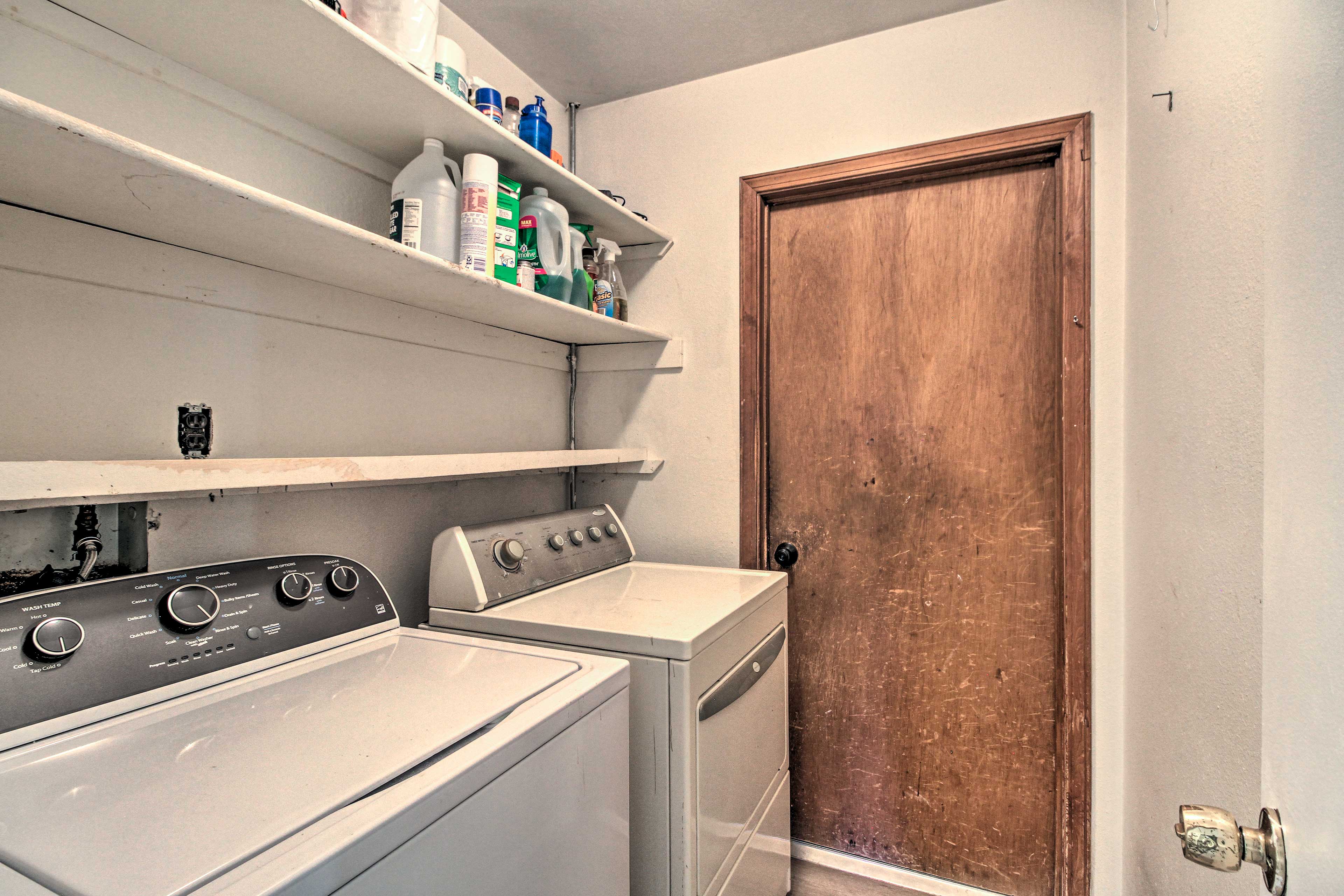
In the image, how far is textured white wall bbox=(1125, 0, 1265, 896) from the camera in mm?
772

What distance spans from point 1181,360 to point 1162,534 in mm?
339

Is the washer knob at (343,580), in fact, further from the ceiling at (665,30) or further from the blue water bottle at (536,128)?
the ceiling at (665,30)

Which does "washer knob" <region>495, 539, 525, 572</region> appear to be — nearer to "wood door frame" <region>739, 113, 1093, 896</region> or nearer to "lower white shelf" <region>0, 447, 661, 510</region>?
"lower white shelf" <region>0, 447, 661, 510</region>

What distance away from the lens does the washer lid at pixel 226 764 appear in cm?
53

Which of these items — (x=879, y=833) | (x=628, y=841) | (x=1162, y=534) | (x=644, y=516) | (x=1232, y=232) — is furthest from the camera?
(x=644, y=516)

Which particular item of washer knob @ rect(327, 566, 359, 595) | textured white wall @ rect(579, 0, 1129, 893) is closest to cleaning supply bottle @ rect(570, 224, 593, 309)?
textured white wall @ rect(579, 0, 1129, 893)

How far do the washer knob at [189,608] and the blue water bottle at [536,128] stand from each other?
1.21 meters

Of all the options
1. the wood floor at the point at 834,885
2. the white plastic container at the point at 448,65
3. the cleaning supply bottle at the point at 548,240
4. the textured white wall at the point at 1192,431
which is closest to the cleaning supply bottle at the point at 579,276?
the cleaning supply bottle at the point at 548,240

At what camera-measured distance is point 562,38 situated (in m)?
1.79

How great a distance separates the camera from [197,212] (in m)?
0.92

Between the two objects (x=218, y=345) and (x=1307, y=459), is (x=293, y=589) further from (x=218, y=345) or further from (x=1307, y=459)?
(x=1307, y=459)

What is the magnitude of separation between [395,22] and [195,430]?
833 mm

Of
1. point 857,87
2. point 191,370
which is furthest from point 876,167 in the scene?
point 191,370

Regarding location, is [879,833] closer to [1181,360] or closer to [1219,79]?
[1181,360]
